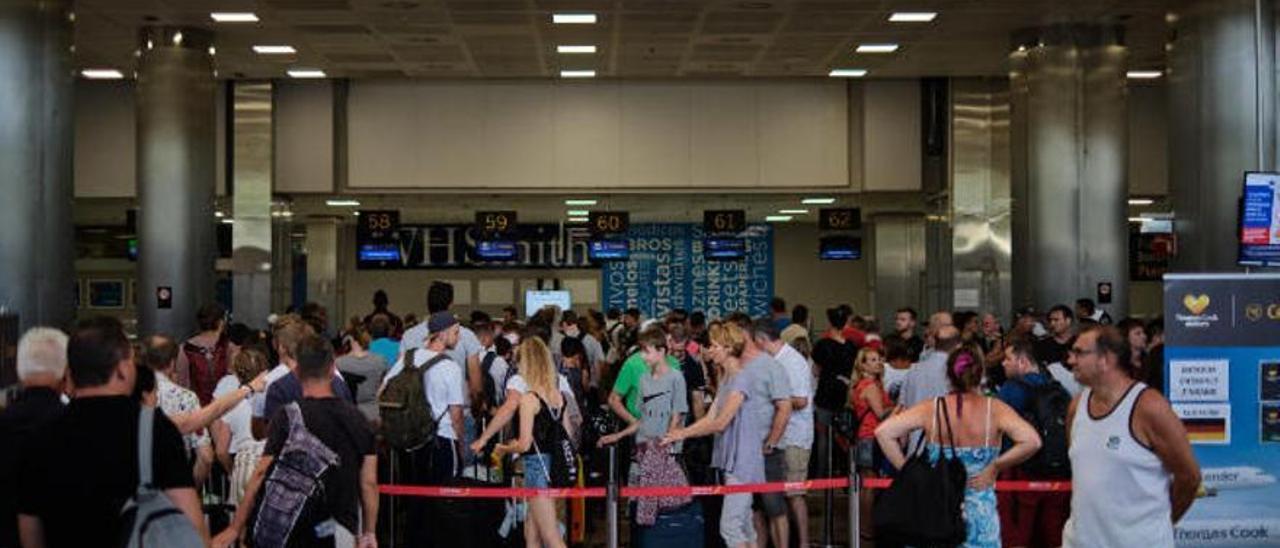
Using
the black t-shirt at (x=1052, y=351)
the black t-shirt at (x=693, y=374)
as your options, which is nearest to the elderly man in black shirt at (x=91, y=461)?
the black t-shirt at (x=1052, y=351)

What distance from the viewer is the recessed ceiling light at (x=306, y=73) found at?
23.8 meters

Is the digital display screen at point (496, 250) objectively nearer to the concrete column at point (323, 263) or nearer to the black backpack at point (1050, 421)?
the concrete column at point (323, 263)

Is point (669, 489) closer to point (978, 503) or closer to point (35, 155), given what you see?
point (978, 503)

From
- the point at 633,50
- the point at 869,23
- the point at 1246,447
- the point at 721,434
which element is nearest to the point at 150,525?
the point at 721,434

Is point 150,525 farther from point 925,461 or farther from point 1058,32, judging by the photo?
point 1058,32

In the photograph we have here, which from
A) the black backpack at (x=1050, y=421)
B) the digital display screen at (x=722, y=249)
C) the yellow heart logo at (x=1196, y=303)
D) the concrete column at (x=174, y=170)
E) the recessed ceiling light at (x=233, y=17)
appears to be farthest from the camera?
the digital display screen at (x=722, y=249)

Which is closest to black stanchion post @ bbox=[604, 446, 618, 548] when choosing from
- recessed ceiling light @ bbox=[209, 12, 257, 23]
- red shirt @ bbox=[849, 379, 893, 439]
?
red shirt @ bbox=[849, 379, 893, 439]

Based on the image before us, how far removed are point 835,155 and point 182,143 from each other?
9865 mm

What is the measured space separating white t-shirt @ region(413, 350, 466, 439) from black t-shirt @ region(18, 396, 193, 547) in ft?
17.3

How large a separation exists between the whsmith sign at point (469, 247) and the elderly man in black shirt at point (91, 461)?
30676mm

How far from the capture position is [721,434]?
1045 cm

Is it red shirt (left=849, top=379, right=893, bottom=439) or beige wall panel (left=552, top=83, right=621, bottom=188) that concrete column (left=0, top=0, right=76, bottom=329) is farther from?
beige wall panel (left=552, top=83, right=621, bottom=188)

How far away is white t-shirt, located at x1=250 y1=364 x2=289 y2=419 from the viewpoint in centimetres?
870

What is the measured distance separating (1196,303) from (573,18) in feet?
36.1
